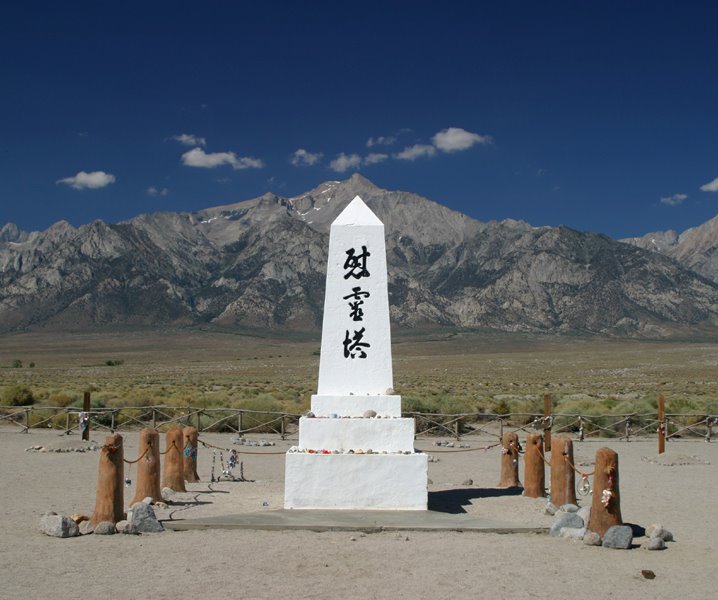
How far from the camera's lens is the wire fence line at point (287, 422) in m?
23.9

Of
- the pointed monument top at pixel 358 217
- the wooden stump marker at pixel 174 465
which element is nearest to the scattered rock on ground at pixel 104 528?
the wooden stump marker at pixel 174 465

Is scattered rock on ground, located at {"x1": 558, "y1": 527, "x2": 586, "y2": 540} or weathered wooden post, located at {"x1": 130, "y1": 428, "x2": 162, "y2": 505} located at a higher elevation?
weathered wooden post, located at {"x1": 130, "y1": 428, "x2": 162, "y2": 505}

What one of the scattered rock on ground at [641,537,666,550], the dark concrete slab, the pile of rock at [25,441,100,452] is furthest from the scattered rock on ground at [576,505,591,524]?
the pile of rock at [25,441,100,452]

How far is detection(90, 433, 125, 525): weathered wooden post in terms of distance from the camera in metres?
10.2

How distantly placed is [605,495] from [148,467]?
249 inches

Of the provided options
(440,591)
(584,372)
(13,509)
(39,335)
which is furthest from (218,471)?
(39,335)

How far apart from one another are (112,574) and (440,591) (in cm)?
324

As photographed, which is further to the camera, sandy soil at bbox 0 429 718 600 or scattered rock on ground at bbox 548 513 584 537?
scattered rock on ground at bbox 548 513 584 537

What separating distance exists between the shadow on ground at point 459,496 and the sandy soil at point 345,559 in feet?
0.21

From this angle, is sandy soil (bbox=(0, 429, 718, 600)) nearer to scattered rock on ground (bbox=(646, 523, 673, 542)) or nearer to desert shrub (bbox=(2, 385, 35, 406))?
scattered rock on ground (bbox=(646, 523, 673, 542))

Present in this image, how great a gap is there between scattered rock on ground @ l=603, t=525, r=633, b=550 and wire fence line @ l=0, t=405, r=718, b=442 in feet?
45.2

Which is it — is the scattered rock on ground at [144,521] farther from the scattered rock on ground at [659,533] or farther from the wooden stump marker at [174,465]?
the scattered rock on ground at [659,533]

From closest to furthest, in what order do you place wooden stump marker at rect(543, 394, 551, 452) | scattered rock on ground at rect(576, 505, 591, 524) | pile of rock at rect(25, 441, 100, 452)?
scattered rock on ground at rect(576, 505, 591, 524), wooden stump marker at rect(543, 394, 551, 452), pile of rock at rect(25, 441, 100, 452)

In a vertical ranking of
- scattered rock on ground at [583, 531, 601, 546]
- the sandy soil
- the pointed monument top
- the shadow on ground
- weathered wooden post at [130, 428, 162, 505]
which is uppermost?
the pointed monument top
